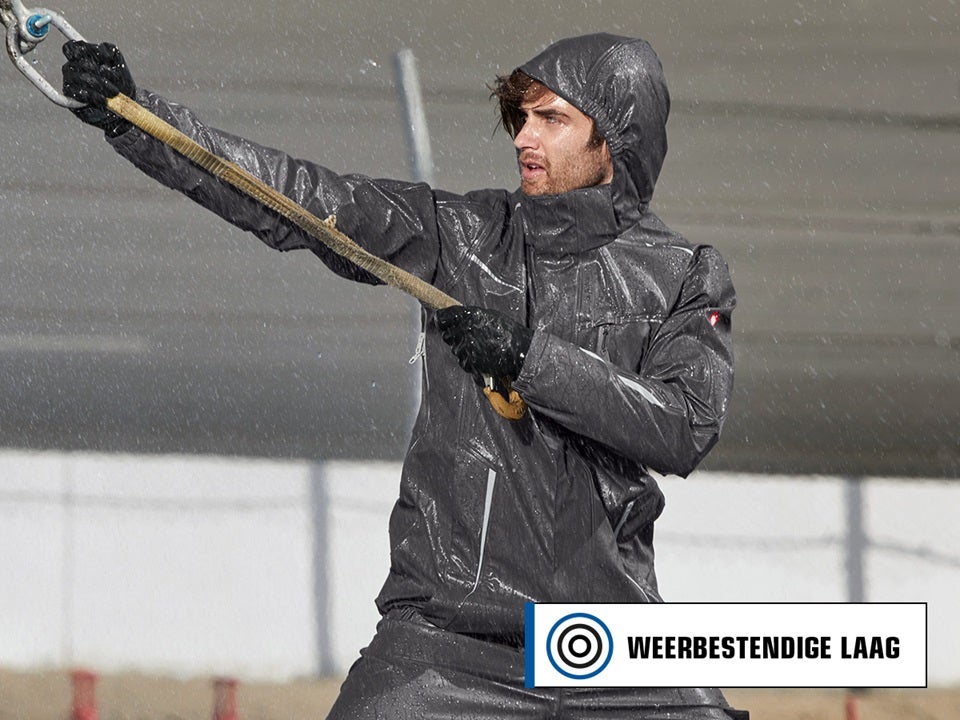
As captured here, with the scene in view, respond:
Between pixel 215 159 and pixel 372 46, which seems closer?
pixel 215 159

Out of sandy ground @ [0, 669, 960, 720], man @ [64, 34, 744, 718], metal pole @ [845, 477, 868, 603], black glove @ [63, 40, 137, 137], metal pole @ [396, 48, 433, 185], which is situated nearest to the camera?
black glove @ [63, 40, 137, 137]

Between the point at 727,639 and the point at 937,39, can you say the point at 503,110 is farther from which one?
the point at 937,39

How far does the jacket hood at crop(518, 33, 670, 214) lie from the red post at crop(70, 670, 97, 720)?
2565 millimetres

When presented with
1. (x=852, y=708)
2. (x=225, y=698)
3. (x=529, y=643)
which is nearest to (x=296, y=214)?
(x=529, y=643)

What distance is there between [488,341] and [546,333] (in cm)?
7

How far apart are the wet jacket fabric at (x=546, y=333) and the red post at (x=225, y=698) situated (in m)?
2.25

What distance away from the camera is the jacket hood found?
2.05 m

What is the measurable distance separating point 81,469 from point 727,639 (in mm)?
2329

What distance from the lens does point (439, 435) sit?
2.00m

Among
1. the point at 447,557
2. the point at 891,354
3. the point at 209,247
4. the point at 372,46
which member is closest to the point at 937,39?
the point at 891,354

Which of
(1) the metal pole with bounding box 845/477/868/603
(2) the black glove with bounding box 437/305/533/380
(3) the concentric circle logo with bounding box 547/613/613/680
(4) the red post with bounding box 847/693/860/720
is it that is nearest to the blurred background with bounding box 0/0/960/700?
(1) the metal pole with bounding box 845/477/868/603

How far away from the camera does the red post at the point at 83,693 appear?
416 centimetres

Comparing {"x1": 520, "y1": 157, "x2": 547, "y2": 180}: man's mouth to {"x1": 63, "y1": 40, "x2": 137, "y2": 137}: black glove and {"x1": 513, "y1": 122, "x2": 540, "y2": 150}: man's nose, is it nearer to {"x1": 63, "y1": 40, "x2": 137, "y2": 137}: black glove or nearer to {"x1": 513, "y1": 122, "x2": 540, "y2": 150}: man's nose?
{"x1": 513, "y1": 122, "x2": 540, "y2": 150}: man's nose

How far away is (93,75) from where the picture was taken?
1.82 meters
